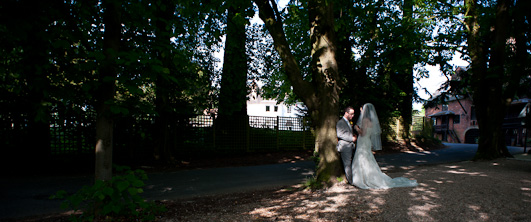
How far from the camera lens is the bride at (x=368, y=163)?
255 inches

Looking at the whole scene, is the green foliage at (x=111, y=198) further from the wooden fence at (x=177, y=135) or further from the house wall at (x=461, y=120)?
the house wall at (x=461, y=120)

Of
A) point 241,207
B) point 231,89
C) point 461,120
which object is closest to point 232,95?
point 231,89

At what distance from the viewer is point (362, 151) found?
6828 millimetres

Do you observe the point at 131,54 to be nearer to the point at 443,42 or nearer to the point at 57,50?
the point at 57,50

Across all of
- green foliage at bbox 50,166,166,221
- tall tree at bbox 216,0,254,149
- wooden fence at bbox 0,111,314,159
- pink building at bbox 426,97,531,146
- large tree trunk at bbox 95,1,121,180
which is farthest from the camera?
pink building at bbox 426,97,531,146

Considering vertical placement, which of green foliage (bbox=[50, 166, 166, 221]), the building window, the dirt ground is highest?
the building window

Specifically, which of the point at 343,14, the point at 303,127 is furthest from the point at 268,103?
the point at 343,14

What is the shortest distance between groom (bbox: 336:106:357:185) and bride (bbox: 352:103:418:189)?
5.2 inches

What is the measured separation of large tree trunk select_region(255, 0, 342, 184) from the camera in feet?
22.0

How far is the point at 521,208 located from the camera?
15.0 ft

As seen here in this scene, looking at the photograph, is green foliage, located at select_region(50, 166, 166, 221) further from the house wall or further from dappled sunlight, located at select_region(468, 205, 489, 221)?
the house wall

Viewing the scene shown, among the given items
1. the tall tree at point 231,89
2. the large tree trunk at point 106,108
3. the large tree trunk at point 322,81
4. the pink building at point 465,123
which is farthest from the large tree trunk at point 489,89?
the pink building at point 465,123

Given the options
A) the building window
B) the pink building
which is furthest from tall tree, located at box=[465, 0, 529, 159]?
the building window

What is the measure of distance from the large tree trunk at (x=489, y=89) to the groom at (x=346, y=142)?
908 cm
